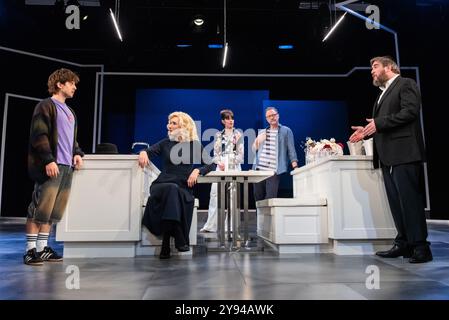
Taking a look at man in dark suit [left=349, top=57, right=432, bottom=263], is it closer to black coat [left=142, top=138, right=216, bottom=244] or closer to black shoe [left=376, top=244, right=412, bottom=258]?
black shoe [left=376, top=244, right=412, bottom=258]

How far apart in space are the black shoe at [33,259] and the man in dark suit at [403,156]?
2.37 metres

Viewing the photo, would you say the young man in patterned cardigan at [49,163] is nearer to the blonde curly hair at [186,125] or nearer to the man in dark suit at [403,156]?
the blonde curly hair at [186,125]

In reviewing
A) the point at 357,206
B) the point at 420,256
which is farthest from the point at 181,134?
the point at 420,256

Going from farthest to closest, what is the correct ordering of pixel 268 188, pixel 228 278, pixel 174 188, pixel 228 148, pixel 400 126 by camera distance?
pixel 268 188
pixel 228 148
pixel 174 188
pixel 400 126
pixel 228 278

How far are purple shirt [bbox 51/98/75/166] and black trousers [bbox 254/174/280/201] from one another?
200 centimetres

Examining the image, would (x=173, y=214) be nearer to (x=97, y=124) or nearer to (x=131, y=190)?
(x=131, y=190)

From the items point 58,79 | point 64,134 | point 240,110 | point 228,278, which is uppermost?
point 240,110

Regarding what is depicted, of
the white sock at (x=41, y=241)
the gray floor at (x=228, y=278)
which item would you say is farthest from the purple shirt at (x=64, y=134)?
the gray floor at (x=228, y=278)

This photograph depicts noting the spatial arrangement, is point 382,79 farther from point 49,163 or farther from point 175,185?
point 49,163

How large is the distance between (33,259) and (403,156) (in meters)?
2.53

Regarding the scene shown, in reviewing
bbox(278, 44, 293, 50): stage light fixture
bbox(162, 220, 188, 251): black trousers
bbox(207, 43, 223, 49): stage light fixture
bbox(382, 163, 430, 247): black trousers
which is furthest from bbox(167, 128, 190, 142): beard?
bbox(278, 44, 293, 50): stage light fixture

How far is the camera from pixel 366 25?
25.0ft

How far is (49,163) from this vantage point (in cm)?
262
